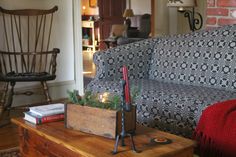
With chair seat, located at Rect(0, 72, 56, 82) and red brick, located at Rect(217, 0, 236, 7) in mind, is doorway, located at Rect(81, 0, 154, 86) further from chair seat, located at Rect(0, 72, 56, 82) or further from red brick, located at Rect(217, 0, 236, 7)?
red brick, located at Rect(217, 0, 236, 7)

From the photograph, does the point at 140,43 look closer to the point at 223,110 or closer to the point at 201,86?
the point at 201,86

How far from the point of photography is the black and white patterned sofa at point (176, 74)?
2242mm

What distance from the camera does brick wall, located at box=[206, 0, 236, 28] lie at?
3.00 m

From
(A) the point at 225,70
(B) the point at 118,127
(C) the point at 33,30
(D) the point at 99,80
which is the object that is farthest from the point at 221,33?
(C) the point at 33,30

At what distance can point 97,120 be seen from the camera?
1.61 metres

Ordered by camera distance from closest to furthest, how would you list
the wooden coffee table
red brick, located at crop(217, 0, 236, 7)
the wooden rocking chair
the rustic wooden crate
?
the wooden coffee table
the rustic wooden crate
red brick, located at crop(217, 0, 236, 7)
the wooden rocking chair

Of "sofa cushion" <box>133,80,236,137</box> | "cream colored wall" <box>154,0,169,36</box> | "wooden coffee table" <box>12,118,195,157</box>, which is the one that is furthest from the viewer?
"cream colored wall" <box>154,0,169,36</box>

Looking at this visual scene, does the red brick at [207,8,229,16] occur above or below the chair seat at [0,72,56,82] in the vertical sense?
above

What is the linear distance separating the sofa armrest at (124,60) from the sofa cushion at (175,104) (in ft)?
0.99

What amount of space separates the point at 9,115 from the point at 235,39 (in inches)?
87.9

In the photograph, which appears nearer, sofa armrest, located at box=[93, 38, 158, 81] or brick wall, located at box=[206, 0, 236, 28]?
sofa armrest, located at box=[93, 38, 158, 81]

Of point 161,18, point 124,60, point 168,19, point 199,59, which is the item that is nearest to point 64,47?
point 124,60

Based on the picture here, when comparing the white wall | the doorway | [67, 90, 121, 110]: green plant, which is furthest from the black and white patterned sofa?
the doorway

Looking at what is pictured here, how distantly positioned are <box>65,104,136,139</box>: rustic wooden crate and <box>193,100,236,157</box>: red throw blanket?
1.47 ft
